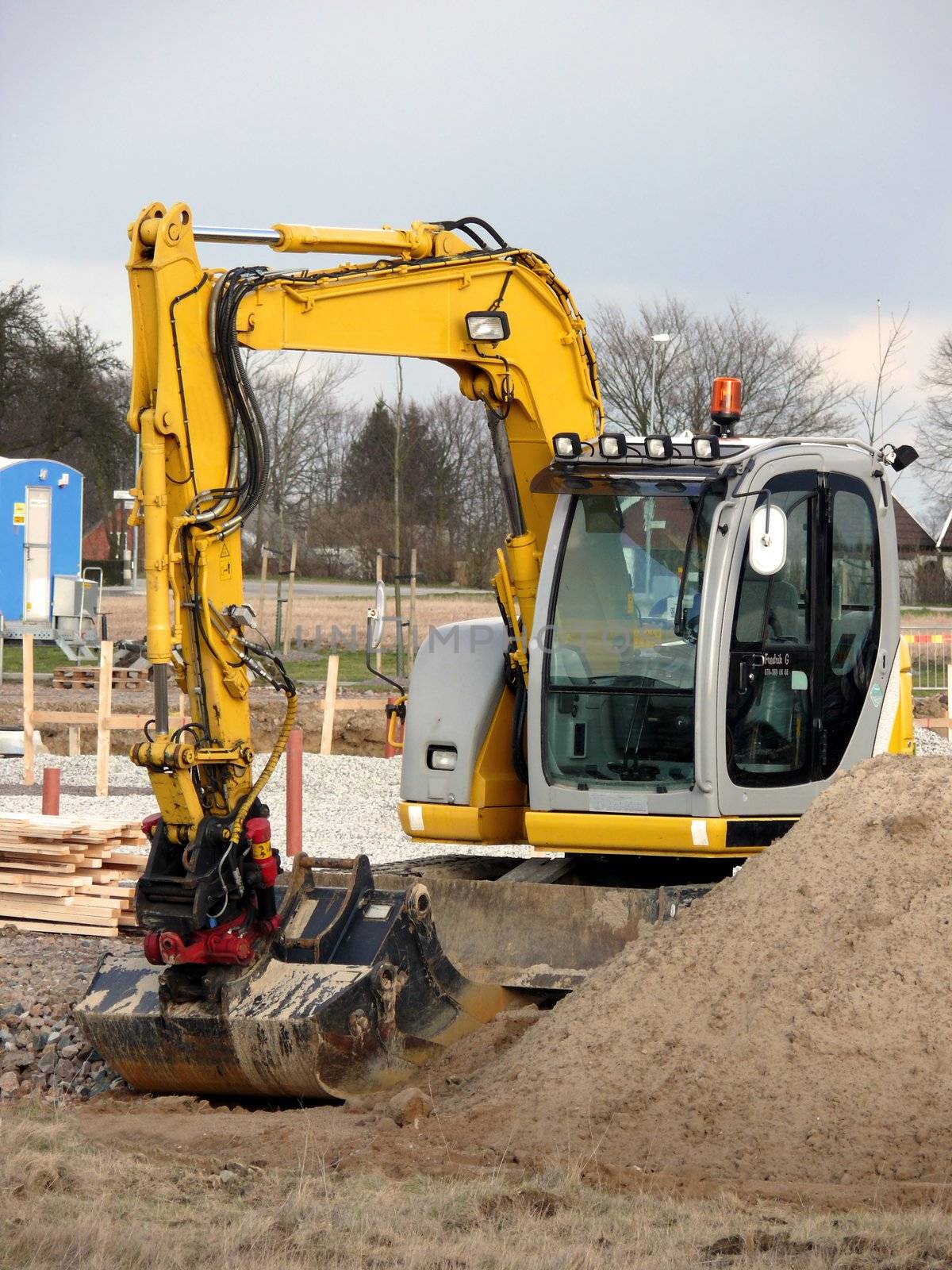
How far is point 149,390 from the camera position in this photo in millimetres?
6609

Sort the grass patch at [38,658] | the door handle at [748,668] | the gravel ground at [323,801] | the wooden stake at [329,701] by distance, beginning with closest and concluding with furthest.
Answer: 1. the door handle at [748,668]
2. the gravel ground at [323,801]
3. the wooden stake at [329,701]
4. the grass patch at [38,658]

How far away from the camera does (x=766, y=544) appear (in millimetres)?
7301

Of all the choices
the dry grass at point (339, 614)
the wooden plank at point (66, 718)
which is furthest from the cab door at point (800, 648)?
the dry grass at point (339, 614)

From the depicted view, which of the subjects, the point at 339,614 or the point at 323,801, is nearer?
the point at 323,801

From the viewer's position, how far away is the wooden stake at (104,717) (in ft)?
50.7

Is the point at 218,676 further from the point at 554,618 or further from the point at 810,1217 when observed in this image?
the point at 810,1217

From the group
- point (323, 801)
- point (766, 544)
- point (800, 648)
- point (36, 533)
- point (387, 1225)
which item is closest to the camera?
point (387, 1225)

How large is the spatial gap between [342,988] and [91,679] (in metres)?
19.3

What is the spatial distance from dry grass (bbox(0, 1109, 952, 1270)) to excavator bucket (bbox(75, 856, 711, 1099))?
0.93 meters

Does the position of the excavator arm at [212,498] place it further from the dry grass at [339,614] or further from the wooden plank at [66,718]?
the dry grass at [339,614]

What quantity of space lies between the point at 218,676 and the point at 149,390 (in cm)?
124

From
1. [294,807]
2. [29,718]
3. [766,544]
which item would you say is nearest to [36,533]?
[29,718]

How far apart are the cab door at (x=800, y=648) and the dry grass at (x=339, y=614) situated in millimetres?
20065

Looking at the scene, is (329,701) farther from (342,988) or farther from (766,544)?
(342,988)
